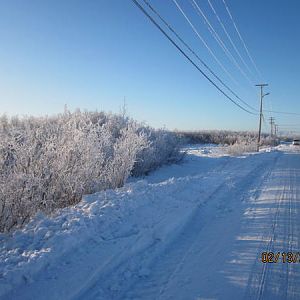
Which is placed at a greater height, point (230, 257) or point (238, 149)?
point (238, 149)

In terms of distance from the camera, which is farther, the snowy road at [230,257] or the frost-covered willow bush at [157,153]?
the frost-covered willow bush at [157,153]

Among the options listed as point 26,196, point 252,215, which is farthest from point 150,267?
point 252,215

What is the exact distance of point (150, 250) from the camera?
563 cm

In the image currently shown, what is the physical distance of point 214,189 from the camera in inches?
428

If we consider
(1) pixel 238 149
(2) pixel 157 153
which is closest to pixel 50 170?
(2) pixel 157 153

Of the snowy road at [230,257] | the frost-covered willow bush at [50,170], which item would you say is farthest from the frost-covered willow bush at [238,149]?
the snowy road at [230,257]

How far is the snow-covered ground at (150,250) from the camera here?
436cm

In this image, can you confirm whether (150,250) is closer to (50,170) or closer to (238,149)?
(50,170)

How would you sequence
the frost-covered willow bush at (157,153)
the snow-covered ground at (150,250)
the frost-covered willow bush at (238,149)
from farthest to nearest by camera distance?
the frost-covered willow bush at (238,149) < the frost-covered willow bush at (157,153) < the snow-covered ground at (150,250)

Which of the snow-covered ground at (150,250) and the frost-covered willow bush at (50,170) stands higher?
the frost-covered willow bush at (50,170)

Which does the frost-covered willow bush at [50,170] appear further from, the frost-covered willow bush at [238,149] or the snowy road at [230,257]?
the frost-covered willow bush at [238,149]

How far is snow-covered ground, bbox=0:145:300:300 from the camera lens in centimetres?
436

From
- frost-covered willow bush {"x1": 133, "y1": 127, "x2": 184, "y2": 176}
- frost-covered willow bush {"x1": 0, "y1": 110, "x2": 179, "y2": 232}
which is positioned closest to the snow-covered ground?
frost-covered willow bush {"x1": 0, "y1": 110, "x2": 179, "y2": 232}

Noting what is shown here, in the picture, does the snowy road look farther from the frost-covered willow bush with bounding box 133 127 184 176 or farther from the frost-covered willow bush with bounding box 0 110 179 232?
the frost-covered willow bush with bounding box 133 127 184 176
